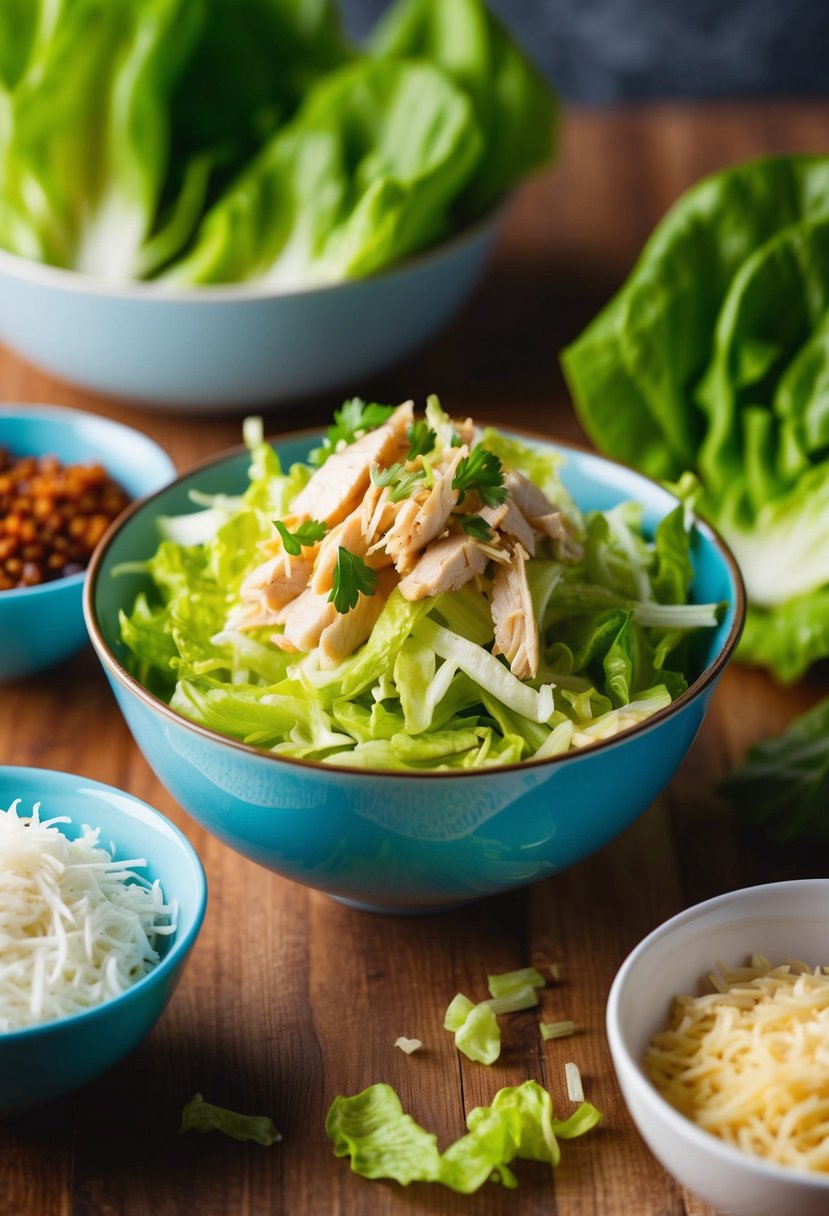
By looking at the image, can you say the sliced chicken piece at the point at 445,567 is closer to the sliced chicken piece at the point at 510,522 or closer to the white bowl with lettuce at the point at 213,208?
the sliced chicken piece at the point at 510,522

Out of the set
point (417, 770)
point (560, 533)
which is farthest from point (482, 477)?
point (417, 770)

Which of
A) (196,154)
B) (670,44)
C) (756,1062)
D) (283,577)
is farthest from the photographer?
(670,44)

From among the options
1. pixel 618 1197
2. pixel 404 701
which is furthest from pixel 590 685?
pixel 618 1197

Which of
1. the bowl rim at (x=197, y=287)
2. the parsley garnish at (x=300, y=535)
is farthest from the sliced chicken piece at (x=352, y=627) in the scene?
the bowl rim at (x=197, y=287)

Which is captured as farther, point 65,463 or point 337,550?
point 65,463

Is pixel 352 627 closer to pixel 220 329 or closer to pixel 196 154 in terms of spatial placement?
pixel 220 329

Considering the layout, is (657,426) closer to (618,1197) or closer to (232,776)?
(232,776)
